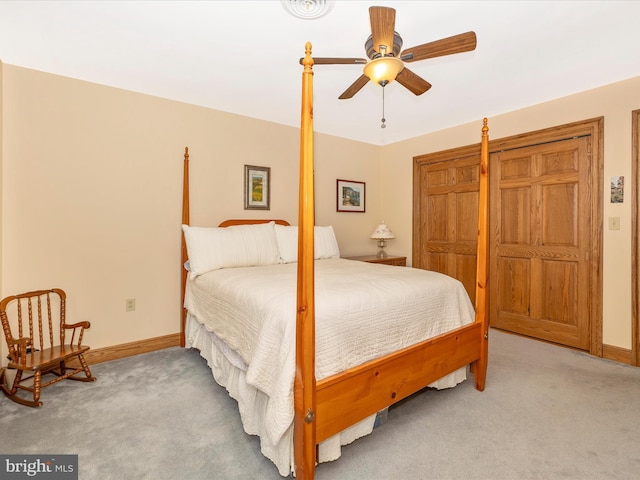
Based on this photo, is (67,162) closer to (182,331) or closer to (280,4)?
(182,331)

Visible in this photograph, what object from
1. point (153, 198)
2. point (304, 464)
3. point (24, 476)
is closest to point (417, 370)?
point (304, 464)

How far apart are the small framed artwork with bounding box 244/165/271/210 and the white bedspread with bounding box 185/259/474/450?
1.32 m

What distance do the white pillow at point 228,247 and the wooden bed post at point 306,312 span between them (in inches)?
61.9

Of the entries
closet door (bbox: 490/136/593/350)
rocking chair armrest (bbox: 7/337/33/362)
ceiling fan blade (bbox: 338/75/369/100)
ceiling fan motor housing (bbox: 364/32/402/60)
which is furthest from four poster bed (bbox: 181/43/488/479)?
closet door (bbox: 490/136/593/350)

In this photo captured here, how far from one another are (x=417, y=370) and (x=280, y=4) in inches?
86.7

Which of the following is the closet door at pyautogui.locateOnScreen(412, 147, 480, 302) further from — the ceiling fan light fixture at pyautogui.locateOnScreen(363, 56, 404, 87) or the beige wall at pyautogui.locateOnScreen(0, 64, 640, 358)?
the ceiling fan light fixture at pyautogui.locateOnScreen(363, 56, 404, 87)

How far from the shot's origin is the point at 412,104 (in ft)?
10.7

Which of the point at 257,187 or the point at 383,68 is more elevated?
the point at 383,68

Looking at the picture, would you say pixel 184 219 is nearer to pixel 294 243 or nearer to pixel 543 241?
pixel 294 243

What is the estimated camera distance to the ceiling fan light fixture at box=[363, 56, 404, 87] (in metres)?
1.69

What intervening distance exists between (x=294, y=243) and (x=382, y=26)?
200 centimetres

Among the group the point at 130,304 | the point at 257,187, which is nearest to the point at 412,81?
the point at 257,187

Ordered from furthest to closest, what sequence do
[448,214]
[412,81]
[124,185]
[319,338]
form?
[448,214] → [124,185] → [412,81] → [319,338]

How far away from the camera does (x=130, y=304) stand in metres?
2.88
